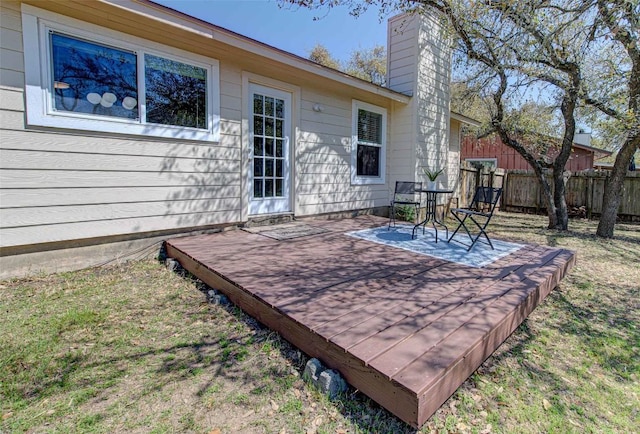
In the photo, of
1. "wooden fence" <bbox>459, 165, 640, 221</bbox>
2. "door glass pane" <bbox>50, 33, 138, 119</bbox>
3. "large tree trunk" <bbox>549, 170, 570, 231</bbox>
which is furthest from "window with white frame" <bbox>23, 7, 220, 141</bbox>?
"wooden fence" <bbox>459, 165, 640, 221</bbox>

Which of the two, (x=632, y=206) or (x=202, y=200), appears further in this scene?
(x=632, y=206)

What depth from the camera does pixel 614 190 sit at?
6395 millimetres

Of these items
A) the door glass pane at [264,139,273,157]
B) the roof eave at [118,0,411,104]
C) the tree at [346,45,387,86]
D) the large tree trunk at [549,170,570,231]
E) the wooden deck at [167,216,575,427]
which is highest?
the tree at [346,45,387,86]

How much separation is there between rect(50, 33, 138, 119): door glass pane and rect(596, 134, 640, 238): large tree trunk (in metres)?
8.32

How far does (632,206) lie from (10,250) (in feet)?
42.5

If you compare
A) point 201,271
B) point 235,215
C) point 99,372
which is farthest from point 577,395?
point 235,215

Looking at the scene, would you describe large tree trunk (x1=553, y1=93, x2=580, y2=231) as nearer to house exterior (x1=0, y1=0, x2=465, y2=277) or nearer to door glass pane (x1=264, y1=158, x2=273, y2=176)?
house exterior (x1=0, y1=0, x2=465, y2=277)

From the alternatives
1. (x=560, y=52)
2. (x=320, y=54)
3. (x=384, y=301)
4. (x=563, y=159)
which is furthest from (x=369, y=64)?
(x=384, y=301)

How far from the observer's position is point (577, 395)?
203 centimetres

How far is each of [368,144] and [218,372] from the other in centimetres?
586

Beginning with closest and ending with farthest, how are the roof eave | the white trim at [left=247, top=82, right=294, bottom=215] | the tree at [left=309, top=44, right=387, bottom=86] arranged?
the roof eave, the white trim at [left=247, top=82, right=294, bottom=215], the tree at [left=309, top=44, right=387, bottom=86]

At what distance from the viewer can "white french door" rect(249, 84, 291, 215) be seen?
5172 mm

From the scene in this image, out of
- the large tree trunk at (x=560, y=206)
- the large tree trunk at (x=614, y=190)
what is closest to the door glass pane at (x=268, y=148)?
the large tree trunk at (x=560, y=206)

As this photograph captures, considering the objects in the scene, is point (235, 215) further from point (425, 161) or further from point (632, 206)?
point (632, 206)
